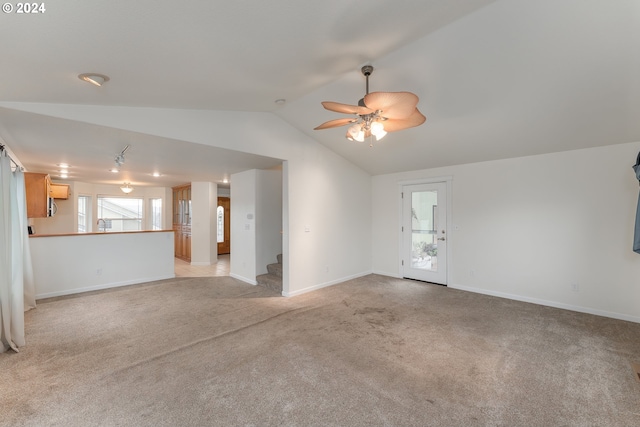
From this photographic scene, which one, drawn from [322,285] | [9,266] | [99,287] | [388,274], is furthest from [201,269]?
[388,274]

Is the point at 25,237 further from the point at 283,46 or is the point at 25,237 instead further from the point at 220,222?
the point at 220,222

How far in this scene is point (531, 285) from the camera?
426cm

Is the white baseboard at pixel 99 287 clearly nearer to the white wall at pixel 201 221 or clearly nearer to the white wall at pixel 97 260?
the white wall at pixel 97 260

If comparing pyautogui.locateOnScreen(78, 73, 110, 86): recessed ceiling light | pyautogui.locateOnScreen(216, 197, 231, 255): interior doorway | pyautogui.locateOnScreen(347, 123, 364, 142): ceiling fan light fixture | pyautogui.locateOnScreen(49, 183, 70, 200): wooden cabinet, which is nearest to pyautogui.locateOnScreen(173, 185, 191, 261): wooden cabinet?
pyautogui.locateOnScreen(216, 197, 231, 255): interior doorway

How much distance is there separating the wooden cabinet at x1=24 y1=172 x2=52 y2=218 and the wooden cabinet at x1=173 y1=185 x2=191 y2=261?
333 centimetres

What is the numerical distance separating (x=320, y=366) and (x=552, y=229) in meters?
3.96

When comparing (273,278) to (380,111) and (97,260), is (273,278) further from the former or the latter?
(380,111)

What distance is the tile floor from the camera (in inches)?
246

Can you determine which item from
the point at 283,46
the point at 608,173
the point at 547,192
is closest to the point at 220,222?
the point at 283,46

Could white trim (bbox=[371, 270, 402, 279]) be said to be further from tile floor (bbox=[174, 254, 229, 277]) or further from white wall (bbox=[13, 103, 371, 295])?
tile floor (bbox=[174, 254, 229, 277])

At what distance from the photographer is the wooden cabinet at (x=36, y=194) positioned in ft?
15.1

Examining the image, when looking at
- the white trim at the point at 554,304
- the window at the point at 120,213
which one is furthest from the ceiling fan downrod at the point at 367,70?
the window at the point at 120,213

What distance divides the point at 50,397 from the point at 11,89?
2429mm
